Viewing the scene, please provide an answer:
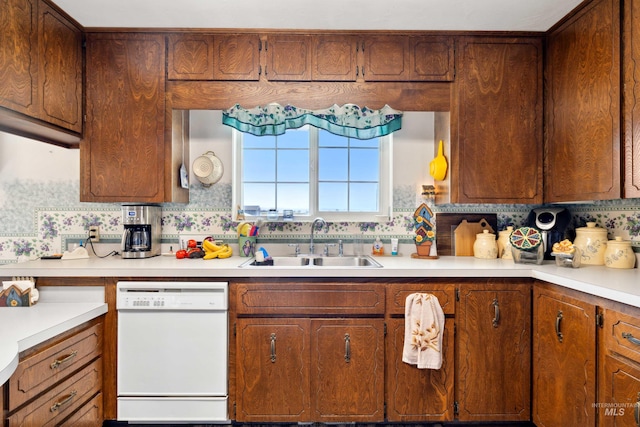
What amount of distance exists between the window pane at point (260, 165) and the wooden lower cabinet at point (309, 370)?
115cm

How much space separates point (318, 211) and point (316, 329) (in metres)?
0.99

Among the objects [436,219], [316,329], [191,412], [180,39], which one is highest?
[180,39]

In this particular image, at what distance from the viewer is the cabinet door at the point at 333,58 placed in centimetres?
230

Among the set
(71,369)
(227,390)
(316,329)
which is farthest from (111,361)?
(316,329)

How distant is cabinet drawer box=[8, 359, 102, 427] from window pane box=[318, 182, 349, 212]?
1747mm

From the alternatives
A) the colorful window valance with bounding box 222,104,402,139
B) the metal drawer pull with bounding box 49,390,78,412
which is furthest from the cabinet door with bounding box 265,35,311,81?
the metal drawer pull with bounding box 49,390,78,412

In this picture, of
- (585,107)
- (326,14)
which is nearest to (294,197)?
(326,14)

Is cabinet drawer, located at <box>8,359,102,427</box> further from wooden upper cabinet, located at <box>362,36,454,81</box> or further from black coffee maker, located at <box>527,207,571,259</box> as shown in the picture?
black coffee maker, located at <box>527,207,571,259</box>

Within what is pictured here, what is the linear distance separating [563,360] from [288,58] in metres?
2.27

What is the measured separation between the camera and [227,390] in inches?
78.6

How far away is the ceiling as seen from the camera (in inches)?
79.1

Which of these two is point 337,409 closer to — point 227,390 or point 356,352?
point 356,352

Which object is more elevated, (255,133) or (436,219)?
(255,133)

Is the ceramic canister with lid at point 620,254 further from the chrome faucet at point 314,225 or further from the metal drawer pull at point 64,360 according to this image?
the metal drawer pull at point 64,360
